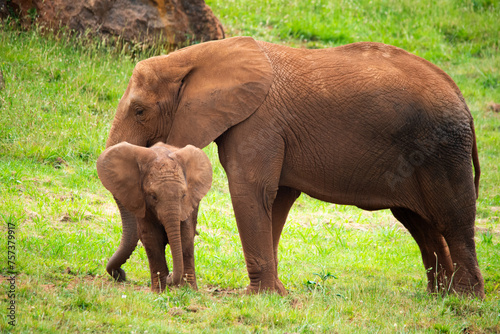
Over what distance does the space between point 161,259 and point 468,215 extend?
124 inches

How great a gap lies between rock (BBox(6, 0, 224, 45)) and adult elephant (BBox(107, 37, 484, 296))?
7.08 metres

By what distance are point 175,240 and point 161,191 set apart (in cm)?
47

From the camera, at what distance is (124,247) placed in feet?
22.2

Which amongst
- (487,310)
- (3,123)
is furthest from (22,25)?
(487,310)

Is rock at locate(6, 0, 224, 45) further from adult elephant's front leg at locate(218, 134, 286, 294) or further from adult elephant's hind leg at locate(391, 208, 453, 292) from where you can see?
adult elephant's hind leg at locate(391, 208, 453, 292)

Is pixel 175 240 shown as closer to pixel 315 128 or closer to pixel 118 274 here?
pixel 118 274

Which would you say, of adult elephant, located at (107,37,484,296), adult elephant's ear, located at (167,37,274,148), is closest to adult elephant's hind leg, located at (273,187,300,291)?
adult elephant, located at (107,37,484,296)

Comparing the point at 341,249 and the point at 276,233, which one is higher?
the point at 276,233

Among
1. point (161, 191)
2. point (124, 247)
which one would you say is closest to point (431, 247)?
point (161, 191)

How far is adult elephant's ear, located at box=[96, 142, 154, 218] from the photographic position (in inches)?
240

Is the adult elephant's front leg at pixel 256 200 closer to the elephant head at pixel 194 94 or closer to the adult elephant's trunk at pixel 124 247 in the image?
the elephant head at pixel 194 94

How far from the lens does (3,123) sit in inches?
412

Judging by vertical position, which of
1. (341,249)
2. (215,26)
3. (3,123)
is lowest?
(341,249)

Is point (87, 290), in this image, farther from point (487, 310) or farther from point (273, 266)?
point (487, 310)
